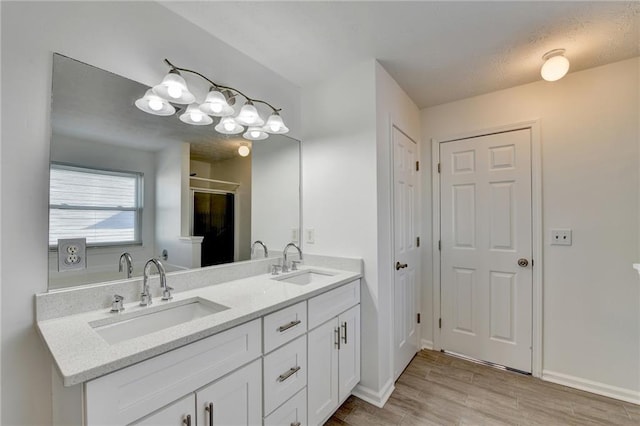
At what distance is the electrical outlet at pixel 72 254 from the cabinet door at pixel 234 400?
0.77 metres

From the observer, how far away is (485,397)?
6.42 feet

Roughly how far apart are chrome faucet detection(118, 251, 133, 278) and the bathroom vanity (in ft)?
0.22

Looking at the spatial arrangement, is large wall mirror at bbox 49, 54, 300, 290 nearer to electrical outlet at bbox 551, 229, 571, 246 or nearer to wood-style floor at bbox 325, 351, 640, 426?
wood-style floor at bbox 325, 351, 640, 426

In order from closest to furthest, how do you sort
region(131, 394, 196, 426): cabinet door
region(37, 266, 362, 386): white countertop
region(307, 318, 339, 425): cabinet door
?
1. region(37, 266, 362, 386): white countertop
2. region(131, 394, 196, 426): cabinet door
3. region(307, 318, 339, 425): cabinet door

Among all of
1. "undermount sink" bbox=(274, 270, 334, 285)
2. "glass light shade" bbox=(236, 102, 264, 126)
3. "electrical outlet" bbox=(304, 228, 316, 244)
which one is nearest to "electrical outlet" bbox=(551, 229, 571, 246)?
"undermount sink" bbox=(274, 270, 334, 285)

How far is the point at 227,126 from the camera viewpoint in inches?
70.3

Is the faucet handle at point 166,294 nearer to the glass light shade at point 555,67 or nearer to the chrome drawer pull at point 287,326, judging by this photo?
the chrome drawer pull at point 287,326

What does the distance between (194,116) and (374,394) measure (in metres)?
2.13

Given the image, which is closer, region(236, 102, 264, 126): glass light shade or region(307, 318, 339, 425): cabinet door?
region(307, 318, 339, 425): cabinet door

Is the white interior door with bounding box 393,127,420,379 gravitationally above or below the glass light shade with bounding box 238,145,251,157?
below

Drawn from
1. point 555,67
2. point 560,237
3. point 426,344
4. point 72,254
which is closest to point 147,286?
point 72,254

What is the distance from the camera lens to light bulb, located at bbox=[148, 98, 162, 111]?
1406mm

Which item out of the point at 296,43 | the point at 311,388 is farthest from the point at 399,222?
the point at 296,43

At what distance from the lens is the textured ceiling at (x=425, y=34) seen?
144 centimetres
